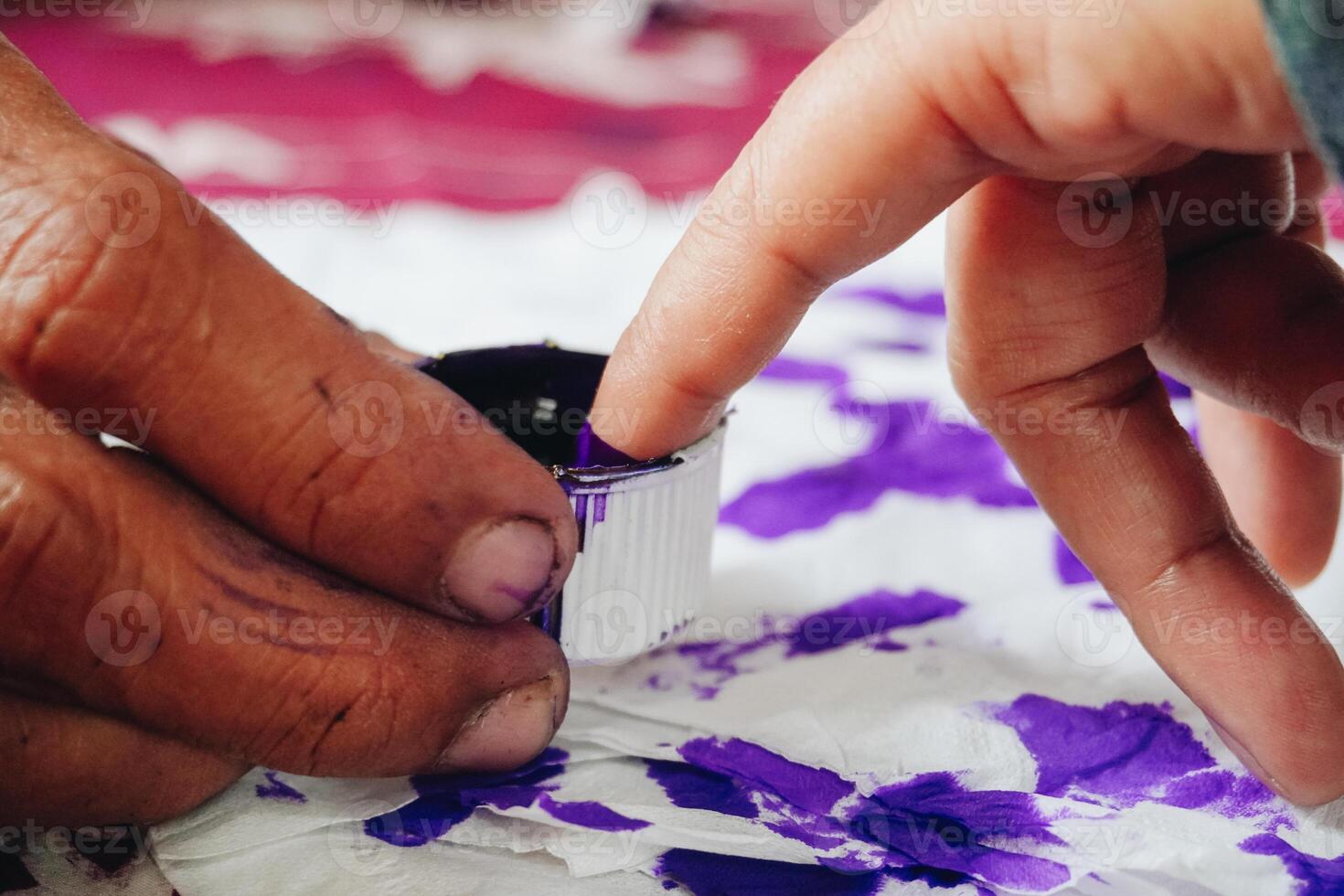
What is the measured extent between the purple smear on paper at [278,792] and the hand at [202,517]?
0.16 feet

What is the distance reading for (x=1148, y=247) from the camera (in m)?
0.73

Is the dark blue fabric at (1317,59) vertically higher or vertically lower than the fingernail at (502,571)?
higher

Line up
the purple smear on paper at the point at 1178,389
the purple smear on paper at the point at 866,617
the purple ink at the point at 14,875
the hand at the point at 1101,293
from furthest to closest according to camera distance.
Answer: the purple smear on paper at the point at 1178,389 → the purple smear on paper at the point at 866,617 → the purple ink at the point at 14,875 → the hand at the point at 1101,293

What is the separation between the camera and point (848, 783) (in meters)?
0.69

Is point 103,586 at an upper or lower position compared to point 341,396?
lower

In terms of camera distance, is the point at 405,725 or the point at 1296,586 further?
the point at 1296,586

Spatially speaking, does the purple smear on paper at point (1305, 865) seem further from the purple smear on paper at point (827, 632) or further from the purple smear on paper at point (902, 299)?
the purple smear on paper at point (902, 299)

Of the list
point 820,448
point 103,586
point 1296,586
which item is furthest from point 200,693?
point 1296,586

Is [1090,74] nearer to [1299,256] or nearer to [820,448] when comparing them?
[1299,256]

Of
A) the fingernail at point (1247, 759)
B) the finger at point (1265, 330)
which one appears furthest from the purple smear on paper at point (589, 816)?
the finger at point (1265, 330)

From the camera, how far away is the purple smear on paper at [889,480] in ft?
3.35

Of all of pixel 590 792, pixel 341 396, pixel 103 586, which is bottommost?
pixel 590 792

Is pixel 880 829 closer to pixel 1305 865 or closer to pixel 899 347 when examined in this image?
pixel 1305 865

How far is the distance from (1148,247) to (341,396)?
47 cm
